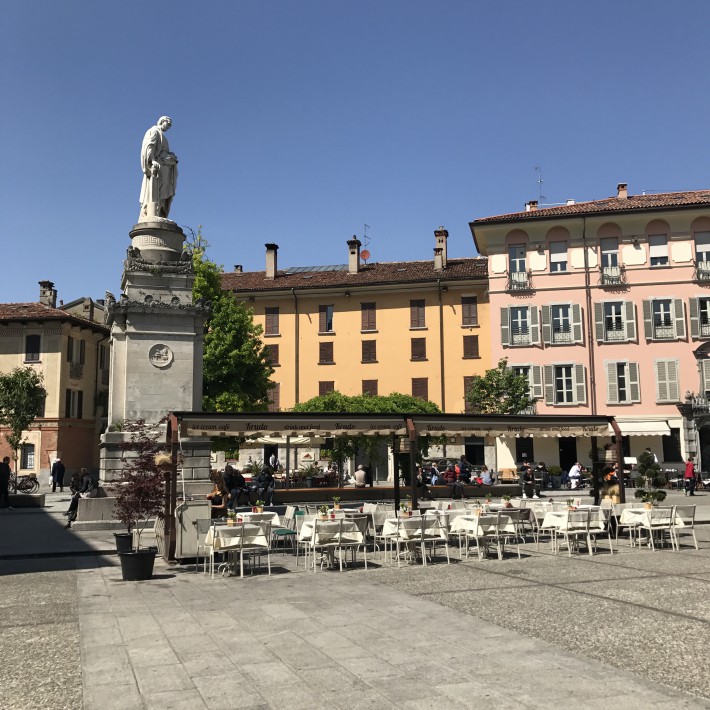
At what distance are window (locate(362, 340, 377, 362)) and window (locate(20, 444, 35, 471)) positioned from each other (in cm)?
2161

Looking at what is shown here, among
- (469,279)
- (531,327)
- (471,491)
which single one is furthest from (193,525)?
(469,279)

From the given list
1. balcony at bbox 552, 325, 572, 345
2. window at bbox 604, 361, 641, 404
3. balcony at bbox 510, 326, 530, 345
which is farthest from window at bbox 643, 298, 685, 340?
balcony at bbox 510, 326, 530, 345

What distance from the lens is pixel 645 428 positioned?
136 feet

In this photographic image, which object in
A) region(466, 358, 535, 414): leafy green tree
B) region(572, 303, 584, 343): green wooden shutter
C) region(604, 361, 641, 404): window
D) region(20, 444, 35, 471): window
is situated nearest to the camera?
region(466, 358, 535, 414): leafy green tree

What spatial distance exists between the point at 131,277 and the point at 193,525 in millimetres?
9180

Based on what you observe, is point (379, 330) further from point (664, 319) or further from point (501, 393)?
point (664, 319)

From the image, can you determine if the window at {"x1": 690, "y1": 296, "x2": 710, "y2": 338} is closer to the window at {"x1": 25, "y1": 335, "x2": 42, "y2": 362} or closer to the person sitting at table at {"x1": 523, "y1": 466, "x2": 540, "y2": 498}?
the person sitting at table at {"x1": 523, "y1": 466, "x2": 540, "y2": 498}

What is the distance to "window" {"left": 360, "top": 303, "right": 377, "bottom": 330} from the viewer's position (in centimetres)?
5122

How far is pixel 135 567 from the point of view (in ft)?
38.4

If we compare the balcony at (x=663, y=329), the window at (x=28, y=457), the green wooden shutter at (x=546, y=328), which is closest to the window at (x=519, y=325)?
the green wooden shutter at (x=546, y=328)

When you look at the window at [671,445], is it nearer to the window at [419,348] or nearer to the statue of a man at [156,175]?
the window at [419,348]

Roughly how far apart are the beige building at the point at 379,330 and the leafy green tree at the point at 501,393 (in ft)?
26.2

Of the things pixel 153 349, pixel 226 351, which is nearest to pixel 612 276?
pixel 226 351

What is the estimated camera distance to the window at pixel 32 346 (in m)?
49.5
